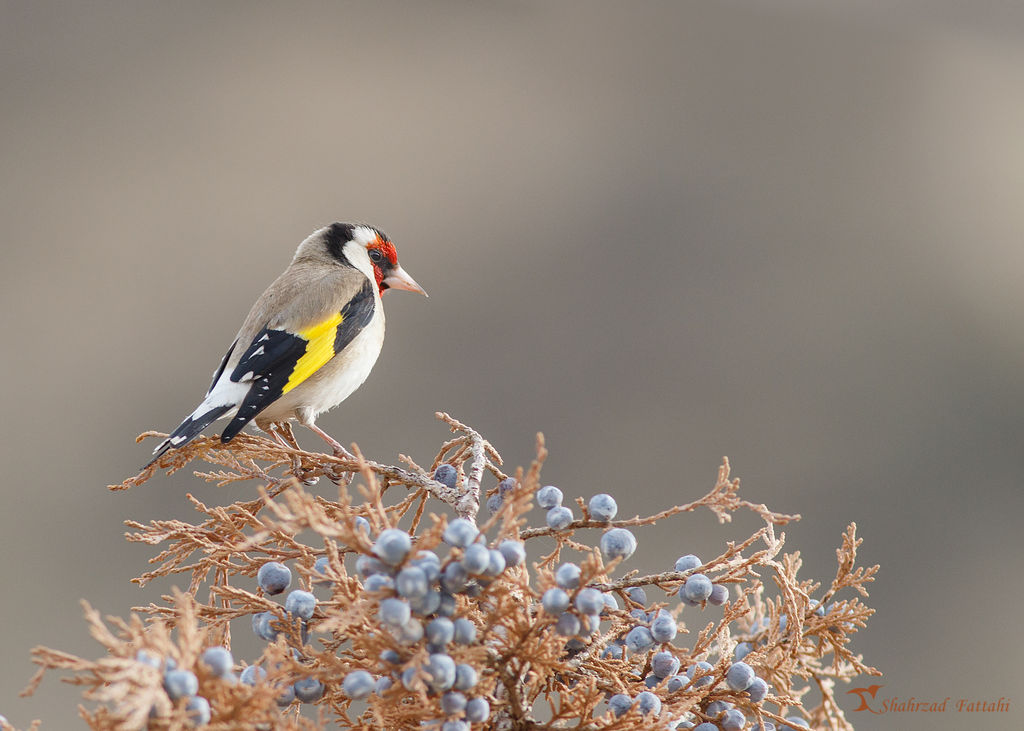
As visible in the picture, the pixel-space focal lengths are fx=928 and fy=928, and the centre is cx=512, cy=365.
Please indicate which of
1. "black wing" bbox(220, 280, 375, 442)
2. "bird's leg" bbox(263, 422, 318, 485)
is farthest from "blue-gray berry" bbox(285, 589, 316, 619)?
"black wing" bbox(220, 280, 375, 442)

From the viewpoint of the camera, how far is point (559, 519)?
716 mm

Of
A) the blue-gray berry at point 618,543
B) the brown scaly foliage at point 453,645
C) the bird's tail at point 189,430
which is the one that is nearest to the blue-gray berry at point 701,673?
the brown scaly foliage at point 453,645

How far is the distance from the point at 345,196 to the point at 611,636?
5.34 m

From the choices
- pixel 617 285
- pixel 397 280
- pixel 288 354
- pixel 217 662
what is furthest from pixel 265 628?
pixel 617 285

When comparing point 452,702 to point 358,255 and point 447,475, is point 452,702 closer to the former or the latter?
point 447,475

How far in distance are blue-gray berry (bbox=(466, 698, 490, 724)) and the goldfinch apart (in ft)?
2.41

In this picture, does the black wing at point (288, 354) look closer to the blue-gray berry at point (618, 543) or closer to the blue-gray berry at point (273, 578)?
the blue-gray berry at point (273, 578)

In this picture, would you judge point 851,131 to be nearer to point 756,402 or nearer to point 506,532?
point 756,402

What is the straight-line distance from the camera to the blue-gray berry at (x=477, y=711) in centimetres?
59

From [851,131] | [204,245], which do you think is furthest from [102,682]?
[851,131]

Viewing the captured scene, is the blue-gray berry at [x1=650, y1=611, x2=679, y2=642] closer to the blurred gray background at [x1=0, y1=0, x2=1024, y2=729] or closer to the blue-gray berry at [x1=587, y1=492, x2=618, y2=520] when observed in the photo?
the blue-gray berry at [x1=587, y1=492, x2=618, y2=520]

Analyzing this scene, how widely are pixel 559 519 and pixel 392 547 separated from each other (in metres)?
0.19

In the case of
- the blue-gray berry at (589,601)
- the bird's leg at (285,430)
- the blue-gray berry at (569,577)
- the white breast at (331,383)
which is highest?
the white breast at (331,383)

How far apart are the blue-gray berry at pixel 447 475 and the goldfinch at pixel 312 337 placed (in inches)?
16.7
